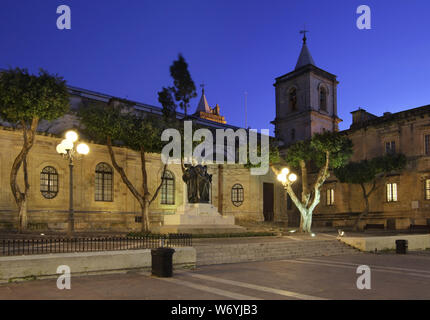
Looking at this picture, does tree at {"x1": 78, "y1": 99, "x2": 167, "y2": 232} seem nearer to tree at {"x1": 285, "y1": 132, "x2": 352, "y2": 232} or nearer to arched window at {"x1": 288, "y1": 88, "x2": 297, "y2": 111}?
tree at {"x1": 285, "y1": 132, "x2": 352, "y2": 232}

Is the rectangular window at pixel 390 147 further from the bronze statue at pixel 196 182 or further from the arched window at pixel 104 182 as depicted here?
the arched window at pixel 104 182

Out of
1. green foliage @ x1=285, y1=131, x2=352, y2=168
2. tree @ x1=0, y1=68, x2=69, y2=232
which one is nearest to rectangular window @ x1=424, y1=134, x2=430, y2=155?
green foliage @ x1=285, y1=131, x2=352, y2=168

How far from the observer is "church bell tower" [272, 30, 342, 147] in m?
46.9

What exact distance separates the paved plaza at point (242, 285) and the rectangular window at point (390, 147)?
22.5 m

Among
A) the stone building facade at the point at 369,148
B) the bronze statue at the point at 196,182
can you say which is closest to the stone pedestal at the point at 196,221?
the bronze statue at the point at 196,182

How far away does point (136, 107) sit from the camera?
121ft

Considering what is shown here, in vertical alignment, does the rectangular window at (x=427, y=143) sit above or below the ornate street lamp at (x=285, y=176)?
above

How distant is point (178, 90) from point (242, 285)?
20.4 m

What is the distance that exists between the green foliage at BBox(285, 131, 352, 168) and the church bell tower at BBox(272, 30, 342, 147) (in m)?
19.3

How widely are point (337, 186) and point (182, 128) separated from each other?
18.9 meters

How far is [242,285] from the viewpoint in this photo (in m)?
9.85

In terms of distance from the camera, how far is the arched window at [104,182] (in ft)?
98.4
